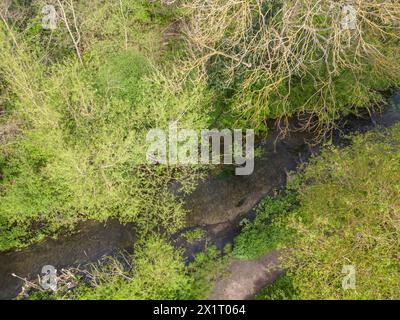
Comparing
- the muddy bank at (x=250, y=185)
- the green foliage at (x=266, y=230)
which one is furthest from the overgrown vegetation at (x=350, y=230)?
the muddy bank at (x=250, y=185)

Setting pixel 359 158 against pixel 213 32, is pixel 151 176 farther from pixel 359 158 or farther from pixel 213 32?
pixel 359 158

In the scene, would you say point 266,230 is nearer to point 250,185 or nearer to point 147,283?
point 250,185

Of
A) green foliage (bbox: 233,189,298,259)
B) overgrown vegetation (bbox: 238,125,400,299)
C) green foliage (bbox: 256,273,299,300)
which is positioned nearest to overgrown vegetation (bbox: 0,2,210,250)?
green foliage (bbox: 233,189,298,259)

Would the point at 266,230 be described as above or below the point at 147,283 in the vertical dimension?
above

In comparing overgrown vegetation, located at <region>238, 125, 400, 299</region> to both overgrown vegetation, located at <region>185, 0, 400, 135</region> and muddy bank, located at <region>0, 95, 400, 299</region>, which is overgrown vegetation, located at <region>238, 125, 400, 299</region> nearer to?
muddy bank, located at <region>0, 95, 400, 299</region>

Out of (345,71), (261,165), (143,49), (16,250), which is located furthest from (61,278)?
(345,71)

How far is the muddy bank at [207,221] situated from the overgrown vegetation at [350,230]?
2.39 metres

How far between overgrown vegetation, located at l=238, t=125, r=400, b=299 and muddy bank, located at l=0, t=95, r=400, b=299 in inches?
94.1

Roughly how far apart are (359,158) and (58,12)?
13.8m

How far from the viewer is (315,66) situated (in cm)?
1430

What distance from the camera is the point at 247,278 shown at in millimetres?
12539

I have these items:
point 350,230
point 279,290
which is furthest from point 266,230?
point 350,230

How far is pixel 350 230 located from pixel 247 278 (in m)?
4.27

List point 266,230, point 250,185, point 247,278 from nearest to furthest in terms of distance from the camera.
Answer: point 247,278 → point 266,230 → point 250,185
